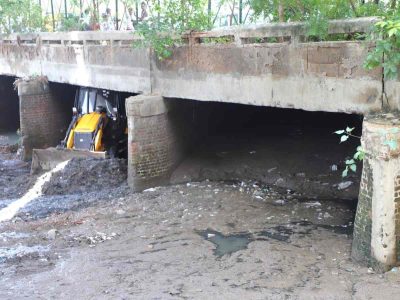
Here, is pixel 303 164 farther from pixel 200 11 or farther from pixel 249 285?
pixel 249 285

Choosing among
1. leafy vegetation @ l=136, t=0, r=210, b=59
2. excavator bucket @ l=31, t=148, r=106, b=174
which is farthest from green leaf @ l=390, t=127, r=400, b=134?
excavator bucket @ l=31, t=148, r=106, b=174

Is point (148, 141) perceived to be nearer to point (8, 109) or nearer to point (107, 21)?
point (107, 21)

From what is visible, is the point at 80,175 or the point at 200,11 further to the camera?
the point at 80,175

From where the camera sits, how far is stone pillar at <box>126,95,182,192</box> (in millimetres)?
10992

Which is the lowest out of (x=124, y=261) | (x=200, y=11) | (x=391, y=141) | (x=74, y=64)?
(x=124, y=261)

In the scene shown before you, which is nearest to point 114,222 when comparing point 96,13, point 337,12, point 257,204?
point 257,204

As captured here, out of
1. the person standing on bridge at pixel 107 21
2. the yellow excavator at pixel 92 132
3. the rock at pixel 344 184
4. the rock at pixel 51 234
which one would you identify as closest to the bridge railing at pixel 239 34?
the person standing on bridge at pixel 107 21

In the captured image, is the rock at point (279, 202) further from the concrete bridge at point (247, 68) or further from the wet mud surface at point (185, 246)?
the concrete bridge at point (247, 68)

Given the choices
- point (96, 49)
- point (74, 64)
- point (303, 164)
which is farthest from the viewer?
point (74, 64)

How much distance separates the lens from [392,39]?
269 inches

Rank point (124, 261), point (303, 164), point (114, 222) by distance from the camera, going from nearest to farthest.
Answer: point (124, 261)
point (114, 222)
point (303, 164)

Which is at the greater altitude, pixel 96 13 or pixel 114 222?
pixel 96 13

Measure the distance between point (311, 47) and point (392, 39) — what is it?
1.69m

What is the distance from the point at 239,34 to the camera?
→ 942 cm
